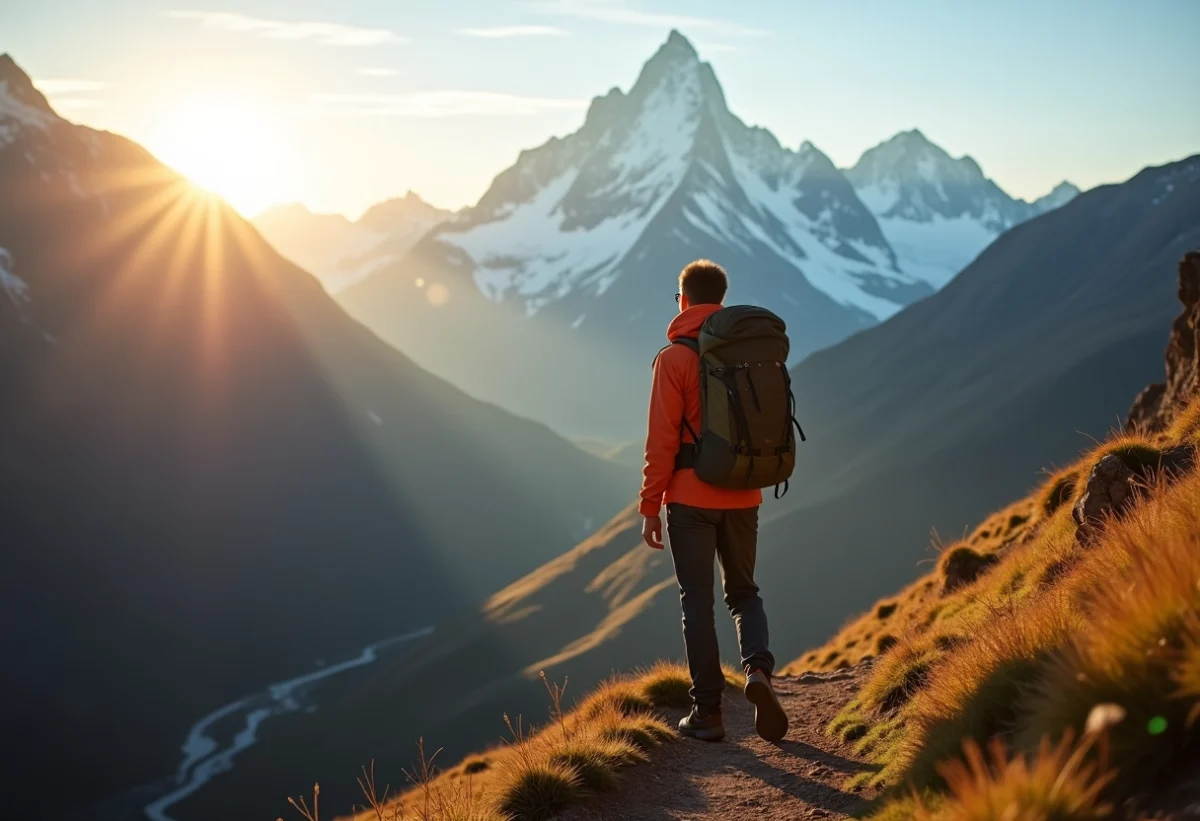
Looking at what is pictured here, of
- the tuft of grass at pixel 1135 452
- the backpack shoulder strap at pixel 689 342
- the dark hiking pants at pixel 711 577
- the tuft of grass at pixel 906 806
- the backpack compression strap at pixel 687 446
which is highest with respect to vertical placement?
the backpack shoulder strap at pixel 689 342

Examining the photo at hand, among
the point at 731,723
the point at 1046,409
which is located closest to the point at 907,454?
the point at 1046,409

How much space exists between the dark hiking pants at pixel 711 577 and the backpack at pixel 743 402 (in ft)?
1.72

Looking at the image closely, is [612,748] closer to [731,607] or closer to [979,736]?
[731,607]

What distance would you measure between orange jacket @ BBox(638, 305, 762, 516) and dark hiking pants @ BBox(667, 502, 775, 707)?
5.3 inches

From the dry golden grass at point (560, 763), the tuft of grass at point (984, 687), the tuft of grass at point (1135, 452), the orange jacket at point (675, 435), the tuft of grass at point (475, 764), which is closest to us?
the tuft of grass at point (984, 687)

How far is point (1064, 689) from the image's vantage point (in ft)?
14.7

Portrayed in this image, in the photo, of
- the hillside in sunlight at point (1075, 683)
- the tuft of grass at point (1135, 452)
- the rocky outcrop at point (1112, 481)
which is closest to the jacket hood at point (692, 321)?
the hillside in sunlight at point (1075, 683)

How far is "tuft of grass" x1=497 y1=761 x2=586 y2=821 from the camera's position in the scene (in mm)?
8281

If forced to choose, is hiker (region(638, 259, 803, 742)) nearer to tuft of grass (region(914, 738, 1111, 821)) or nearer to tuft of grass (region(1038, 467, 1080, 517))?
tuft of grass (region(914, 738, 1111, 821))

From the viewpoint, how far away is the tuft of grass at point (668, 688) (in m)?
12.5

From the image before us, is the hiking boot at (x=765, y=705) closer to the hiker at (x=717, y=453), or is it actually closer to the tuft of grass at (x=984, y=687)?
the hiker at (x=717, y=453)

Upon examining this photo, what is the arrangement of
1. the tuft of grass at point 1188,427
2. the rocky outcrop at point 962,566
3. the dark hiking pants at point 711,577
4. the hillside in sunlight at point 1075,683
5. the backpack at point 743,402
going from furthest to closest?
the rocky outcrop at point 962,566
the tuft of grass at point 1188,427
the dark hiking pants at point 711,577
the backpack at point 743,402
the hillside in sunlight at point 1075,683

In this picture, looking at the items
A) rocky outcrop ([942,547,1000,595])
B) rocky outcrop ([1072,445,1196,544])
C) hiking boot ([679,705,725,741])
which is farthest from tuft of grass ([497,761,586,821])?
rocky outcrop ([942,547,1000,595])

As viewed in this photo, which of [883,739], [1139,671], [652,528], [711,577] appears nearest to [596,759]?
[711,577]
